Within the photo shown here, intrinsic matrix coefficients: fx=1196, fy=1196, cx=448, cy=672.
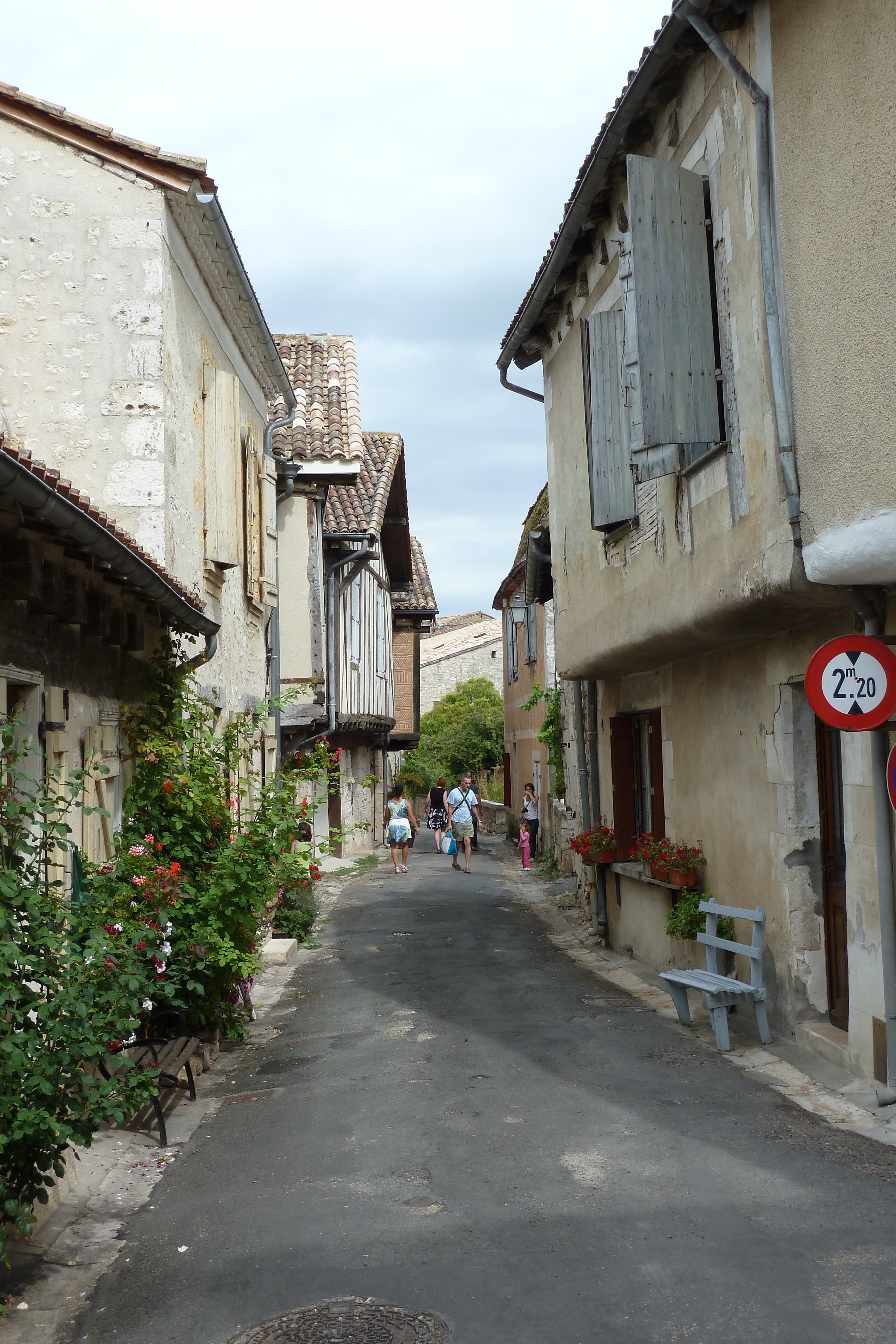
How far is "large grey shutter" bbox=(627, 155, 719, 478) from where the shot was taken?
7.05 meters

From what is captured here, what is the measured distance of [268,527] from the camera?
1317 centimetres

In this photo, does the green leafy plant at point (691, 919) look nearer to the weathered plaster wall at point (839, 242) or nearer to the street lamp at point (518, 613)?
the weathered plaster wall at point (839, 242)

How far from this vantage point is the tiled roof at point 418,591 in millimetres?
30047

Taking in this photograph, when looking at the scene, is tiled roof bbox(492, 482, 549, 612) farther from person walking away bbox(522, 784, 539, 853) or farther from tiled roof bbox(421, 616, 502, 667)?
tiled roof bbox(421, 616, 502, 667)

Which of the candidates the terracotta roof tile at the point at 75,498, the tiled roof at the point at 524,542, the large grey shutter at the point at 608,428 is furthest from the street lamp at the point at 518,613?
the terracotta roof tile at the point at 75,498

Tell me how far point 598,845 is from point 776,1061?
4.64 m

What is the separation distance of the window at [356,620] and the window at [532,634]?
4.15 m

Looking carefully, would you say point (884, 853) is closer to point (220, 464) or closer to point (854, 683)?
point (854, 683)

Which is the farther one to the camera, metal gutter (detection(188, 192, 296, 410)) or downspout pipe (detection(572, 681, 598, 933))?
downspout pipe (detection(572, 681, 598, 933))

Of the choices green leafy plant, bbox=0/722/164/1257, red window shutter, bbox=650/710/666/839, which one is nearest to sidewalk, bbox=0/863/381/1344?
green leafy plant, bbox=0/722/164/1257

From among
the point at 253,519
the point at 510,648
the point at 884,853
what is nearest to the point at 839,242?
the point at 884,853

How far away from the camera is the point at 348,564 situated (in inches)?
731

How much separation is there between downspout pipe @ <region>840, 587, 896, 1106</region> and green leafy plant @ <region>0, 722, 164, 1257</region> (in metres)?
3.41

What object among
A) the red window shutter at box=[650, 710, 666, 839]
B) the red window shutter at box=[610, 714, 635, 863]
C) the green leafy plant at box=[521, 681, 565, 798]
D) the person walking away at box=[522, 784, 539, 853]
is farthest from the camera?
the person walking away at box=[522, 784, 539, 853]
